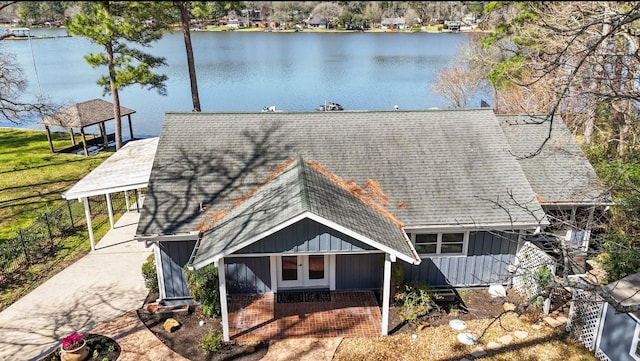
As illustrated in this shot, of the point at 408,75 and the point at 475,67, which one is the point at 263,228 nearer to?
the point at 475,67

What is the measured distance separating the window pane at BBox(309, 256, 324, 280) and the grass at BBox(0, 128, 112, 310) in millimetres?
8027

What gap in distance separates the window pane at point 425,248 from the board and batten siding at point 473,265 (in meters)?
0.19

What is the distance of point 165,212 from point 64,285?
4.42 meters

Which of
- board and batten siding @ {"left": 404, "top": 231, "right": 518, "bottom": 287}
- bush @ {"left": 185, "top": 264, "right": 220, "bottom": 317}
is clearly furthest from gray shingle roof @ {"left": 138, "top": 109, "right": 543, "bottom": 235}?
bush @ {"left": 185, "top": 264, "right": 220, "bottom": 317}

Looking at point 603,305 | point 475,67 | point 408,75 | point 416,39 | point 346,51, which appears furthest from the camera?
point 416,39

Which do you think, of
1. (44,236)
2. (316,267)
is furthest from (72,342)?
(44,236)

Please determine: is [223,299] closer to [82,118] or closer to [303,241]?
[303,241]

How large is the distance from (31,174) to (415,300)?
21.8m

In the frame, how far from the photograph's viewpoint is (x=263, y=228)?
10.1 metres

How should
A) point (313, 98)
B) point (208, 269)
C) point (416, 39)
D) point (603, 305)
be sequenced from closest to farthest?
point (603, 305), point (208, 269), point (313, 98), point (416, 39)

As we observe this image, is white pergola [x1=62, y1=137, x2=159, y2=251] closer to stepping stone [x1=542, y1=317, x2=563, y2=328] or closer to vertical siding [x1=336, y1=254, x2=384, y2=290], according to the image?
vertical siding [x1=336, y1=254, x2=384, y2=290]

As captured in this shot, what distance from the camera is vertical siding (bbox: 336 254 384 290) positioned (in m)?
12.5

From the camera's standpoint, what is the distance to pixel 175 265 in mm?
12086

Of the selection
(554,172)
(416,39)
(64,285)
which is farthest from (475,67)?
(416,39)
